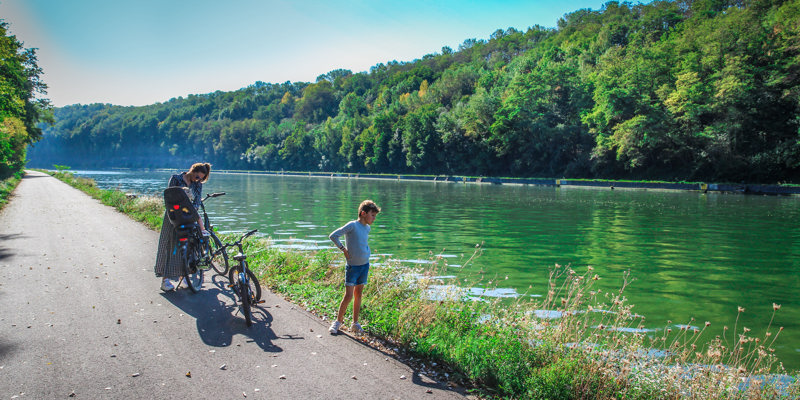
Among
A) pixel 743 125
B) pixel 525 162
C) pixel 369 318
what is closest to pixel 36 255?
pixel 369 318

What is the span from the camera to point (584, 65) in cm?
8275

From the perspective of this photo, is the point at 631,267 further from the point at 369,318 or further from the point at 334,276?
the point at 369,318

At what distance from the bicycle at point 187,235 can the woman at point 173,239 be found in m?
0.12

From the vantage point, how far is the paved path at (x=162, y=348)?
4918 mm

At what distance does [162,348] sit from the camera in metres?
5.91

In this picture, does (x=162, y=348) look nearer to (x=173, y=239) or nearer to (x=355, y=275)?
(x=355, y=275)

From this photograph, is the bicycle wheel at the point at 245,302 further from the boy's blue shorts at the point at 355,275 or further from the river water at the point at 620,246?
the river water at the point at 620,246

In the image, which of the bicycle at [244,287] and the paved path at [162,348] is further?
the bicycle at [244,287]

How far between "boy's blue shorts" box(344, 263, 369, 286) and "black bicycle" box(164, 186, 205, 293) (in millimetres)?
3127

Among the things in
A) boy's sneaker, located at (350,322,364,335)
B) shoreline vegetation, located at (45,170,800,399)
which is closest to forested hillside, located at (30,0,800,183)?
shoreline vegetation, located at (45,170,800,399)

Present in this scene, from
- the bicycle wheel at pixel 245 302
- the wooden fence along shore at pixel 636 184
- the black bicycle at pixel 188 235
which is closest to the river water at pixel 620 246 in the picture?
the bicycle wheel at pixel 245 302

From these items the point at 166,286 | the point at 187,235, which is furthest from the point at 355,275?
the point at 166,286

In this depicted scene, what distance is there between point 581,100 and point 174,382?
76.0 meters

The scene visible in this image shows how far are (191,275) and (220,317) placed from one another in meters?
1.72
